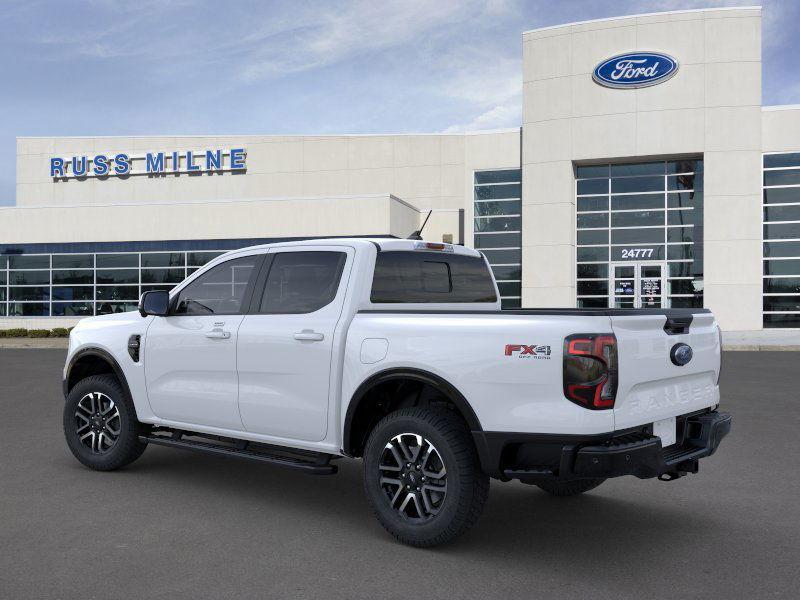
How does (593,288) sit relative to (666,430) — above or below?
above

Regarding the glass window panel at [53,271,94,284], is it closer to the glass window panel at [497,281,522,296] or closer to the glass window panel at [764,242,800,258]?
the glass window panel at [497,281,522,296]

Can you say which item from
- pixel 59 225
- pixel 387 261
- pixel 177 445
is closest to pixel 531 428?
pixel 387 261

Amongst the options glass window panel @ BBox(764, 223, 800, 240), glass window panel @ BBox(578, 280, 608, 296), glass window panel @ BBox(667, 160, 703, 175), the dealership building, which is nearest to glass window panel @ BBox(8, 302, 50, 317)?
the dealership building

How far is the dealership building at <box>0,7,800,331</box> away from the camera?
31281mm

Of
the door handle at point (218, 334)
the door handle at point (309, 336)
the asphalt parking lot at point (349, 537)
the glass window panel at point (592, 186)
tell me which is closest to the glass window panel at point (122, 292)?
the glass window panel at point (592, 186)

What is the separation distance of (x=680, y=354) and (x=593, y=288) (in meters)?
29.5

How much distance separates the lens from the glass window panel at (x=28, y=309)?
3728 cm

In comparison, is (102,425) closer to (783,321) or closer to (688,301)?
(688,301)

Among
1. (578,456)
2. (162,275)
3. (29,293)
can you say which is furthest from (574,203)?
(578,456)

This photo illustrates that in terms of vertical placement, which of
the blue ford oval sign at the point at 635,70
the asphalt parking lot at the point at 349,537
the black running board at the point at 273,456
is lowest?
the asphalt parking lot at the point at 349,537

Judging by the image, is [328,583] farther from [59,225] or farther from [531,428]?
[59,225]

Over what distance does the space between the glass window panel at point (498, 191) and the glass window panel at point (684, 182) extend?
20.7ft

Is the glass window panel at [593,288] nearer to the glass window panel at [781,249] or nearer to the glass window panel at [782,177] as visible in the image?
the glass window panel at [781,249]

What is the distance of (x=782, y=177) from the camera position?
31.6 metres
